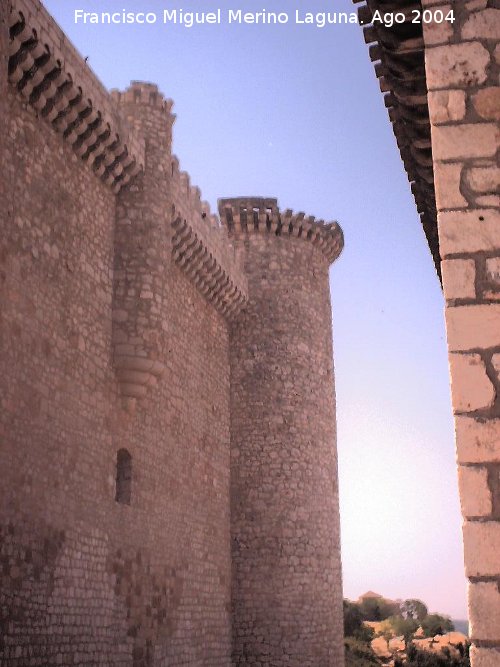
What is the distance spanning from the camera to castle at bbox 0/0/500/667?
17.3 feet

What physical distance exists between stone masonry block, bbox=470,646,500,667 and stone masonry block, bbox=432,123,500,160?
8.57ft

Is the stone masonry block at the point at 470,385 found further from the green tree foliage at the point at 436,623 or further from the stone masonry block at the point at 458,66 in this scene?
the green tree foliage at the point at 436,623

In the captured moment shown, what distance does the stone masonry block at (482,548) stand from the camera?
4.63m

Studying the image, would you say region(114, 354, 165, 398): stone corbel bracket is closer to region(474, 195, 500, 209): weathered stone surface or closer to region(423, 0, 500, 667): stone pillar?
region(423, 0, 500, 667): stone pillar

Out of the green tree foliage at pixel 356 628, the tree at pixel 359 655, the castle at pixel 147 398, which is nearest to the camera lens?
the castle at pixel 147 398

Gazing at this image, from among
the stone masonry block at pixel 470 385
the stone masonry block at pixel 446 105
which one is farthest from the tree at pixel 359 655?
the stone masonry block at pixel 446 105

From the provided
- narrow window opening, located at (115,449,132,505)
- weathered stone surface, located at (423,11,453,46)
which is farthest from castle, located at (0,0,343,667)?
weathered stone surface, located at (423,11,453,46)

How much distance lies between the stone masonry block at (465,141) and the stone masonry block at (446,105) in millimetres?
59

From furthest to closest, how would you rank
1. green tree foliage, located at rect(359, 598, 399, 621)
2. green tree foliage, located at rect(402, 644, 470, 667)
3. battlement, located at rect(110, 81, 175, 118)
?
green tree foliage, located at rect(359, 598, 399, 621) → green tree foliage, located at rect(402, 644, 470, 667) → battlement, located at rect(110, 81, 175, 118)

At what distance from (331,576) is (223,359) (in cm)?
447

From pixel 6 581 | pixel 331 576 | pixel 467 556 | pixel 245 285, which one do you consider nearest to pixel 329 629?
pixel 331 576

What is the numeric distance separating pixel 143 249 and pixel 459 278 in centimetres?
864

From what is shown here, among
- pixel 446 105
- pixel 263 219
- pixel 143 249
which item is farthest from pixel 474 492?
pixel 263 219

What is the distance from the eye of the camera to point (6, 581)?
9484 millimetres
